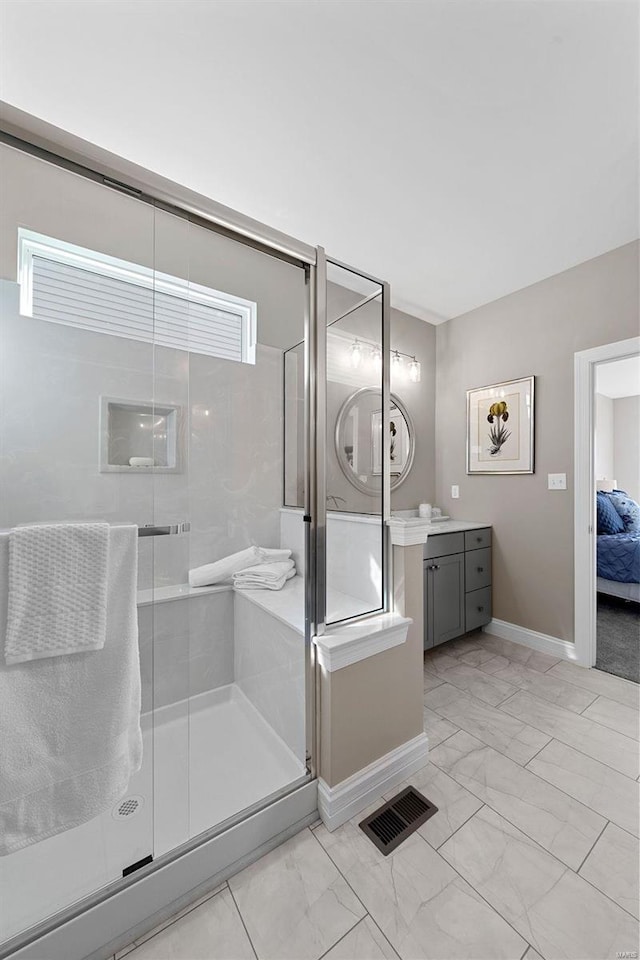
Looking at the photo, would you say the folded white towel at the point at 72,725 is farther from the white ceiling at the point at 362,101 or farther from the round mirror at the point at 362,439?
the white ceiling at the point at 362,101

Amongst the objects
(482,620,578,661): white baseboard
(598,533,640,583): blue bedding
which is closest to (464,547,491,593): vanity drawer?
(482,620,578,661): white baseboard

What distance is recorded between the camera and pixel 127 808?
3.78 ft

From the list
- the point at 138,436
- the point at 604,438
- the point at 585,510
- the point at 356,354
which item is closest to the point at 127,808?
the point at 138,436

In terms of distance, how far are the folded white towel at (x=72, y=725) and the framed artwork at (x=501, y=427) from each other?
276 cm

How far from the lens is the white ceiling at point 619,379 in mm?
4227

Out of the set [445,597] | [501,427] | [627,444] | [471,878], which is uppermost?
[627,444]

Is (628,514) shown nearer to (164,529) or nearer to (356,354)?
(356,354)

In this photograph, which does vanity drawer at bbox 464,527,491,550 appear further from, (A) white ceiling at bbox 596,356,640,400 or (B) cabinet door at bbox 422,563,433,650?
(A) white ceiling at bbox 596,356,640,400

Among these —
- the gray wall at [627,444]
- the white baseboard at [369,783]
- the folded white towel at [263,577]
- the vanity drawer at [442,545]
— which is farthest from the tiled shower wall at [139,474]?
the gray wall at [627,444]

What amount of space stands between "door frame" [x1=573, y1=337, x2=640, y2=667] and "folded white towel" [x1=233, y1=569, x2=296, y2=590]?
6.91ft

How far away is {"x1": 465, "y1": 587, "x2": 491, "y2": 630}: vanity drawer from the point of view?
2840 mm

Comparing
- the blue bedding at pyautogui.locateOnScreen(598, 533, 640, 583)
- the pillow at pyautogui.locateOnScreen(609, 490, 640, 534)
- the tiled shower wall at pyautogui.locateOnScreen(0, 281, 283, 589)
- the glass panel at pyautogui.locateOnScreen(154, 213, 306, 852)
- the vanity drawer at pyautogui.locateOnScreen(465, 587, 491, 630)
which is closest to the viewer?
the tiled shower wall at pyautogui.locateOnScreen(0, 281, 283, 589)

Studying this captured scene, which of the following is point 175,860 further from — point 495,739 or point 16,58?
point 16,58

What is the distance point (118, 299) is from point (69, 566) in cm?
87
